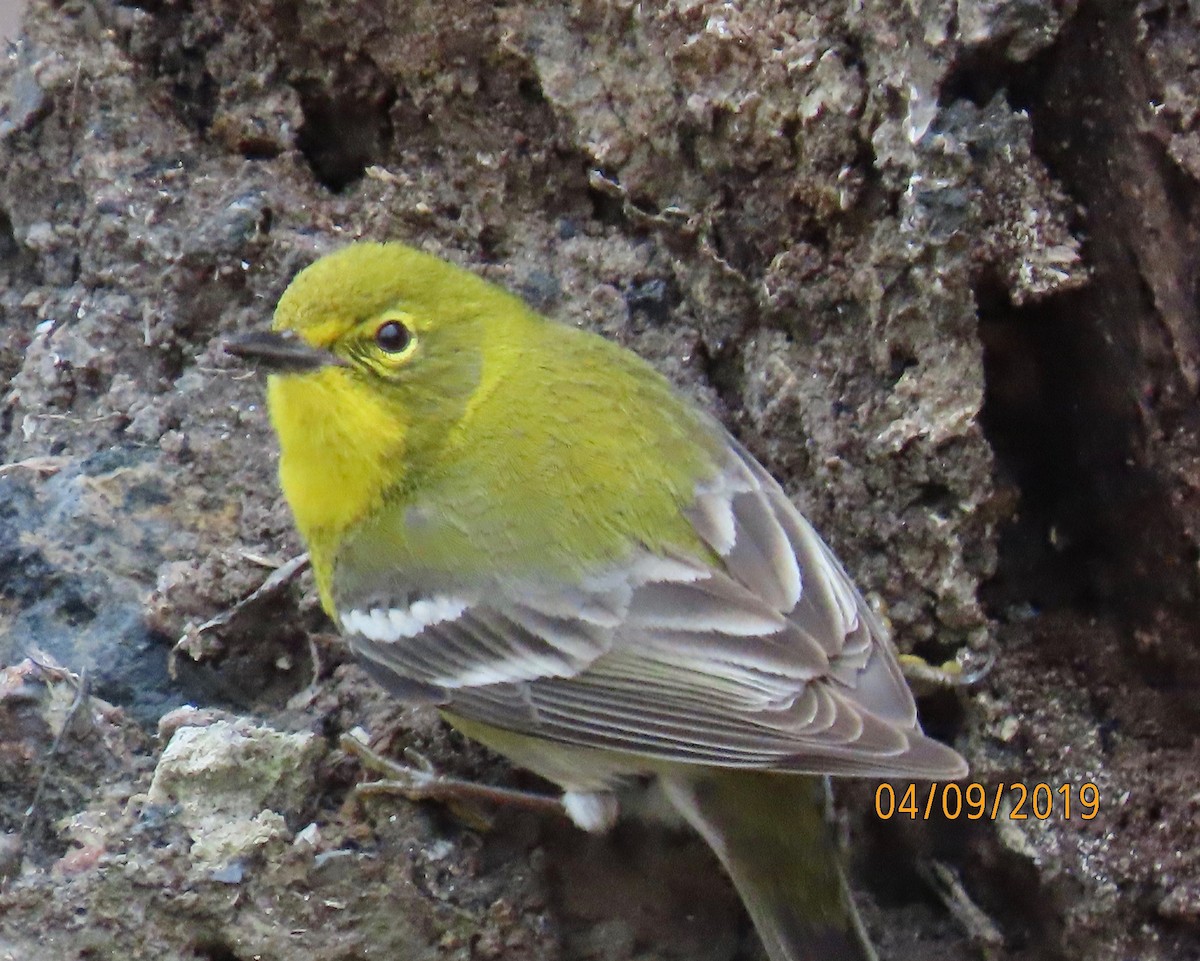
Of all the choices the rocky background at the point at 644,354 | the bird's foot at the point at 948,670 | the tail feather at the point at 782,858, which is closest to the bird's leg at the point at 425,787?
the rocky background at the point at 644,354

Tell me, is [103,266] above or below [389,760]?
above

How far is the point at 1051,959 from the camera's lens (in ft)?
9.43

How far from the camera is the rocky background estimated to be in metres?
2.67

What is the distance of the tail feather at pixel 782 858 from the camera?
2.76 meters

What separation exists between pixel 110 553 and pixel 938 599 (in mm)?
1721

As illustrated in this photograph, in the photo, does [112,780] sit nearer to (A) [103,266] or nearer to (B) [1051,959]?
(A) [103,266]

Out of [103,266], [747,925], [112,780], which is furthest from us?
[103,266]

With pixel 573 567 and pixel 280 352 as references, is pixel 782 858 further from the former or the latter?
pixel 280 352

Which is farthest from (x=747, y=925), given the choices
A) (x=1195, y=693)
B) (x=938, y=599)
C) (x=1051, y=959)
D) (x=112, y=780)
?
(x=112, y=780)
